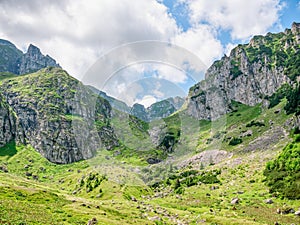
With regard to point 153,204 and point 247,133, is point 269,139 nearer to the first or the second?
point 247,133

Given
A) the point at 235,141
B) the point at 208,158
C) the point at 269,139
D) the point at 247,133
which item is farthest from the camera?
the point at 247,133

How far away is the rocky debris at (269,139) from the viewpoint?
5340 inches

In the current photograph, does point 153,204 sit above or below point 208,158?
below

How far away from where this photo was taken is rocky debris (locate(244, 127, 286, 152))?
136 meters

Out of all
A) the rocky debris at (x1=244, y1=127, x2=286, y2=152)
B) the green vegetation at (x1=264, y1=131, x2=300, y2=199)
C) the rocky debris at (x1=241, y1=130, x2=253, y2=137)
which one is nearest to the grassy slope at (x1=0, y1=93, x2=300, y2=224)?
the green vegetation at (x1=264, y1=131, x2=300, y2=199)

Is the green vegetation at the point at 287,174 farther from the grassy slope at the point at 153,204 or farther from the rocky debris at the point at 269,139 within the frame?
the rocky debris at the point at 269,139

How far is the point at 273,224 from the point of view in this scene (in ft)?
146

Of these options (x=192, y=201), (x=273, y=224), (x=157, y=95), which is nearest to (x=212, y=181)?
(x=192, y=201)

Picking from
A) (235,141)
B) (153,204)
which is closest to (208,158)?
(235,141)

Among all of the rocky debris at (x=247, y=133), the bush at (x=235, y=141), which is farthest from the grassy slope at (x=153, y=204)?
the rocky debris at (x=247, y=133)

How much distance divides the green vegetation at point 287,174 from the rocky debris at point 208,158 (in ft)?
242

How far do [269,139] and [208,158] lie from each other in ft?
146

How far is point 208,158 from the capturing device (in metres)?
174

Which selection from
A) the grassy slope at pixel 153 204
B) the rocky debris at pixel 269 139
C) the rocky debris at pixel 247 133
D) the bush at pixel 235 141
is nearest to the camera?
the grassy slope at pixel 153 204
